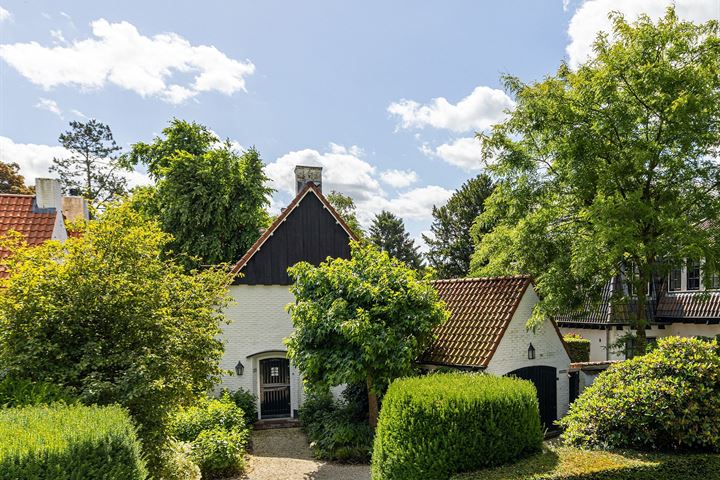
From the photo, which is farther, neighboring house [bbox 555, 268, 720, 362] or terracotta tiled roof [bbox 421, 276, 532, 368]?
neighboring house [bbox 555, 268, 720, 362]

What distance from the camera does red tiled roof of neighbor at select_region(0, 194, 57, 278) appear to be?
12.6 meters

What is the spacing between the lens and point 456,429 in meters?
7.34

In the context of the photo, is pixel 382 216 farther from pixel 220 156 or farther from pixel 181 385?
pixel 181 385

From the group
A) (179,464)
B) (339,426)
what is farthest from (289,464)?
(179,464)

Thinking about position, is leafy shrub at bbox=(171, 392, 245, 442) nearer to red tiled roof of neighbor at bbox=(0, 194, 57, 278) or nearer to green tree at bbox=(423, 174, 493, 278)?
red tiled roof of neighbor at bbox=(0, 194, 57, 278)

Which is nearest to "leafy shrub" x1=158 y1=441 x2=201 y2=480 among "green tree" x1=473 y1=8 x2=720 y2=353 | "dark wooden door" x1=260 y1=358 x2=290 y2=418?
"dark wooden door" x1=260 y1=358 x2=290 y2=418

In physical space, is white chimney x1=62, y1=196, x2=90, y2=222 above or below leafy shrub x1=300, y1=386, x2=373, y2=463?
above

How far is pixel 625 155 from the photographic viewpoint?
37.2 ft

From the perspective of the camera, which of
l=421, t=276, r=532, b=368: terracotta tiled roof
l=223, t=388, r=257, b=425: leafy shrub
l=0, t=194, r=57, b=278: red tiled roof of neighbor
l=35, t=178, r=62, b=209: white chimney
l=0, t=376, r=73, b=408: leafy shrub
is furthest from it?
l=223, t=388, r=257, b=425: leafy shrub

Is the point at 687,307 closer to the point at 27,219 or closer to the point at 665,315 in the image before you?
the point at 665,315

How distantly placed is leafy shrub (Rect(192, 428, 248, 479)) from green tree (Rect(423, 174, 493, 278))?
3069 cm

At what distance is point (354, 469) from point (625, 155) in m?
10.8

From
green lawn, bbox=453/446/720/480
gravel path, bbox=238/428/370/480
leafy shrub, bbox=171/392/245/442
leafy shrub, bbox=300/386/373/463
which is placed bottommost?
gravel path, bbox=238/428/370/480

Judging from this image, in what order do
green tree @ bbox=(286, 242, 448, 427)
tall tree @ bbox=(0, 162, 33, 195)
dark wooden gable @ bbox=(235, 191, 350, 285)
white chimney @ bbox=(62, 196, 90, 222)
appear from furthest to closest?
tall tree @ bbox=(0, 162, 33, 195) → white chimney @ bbox=(62, 196, 90, 222) → dark wooden gable @ bbox=(235, 191, 350, 285) → green tree @ bbox=(286, 242, 448, 427)
